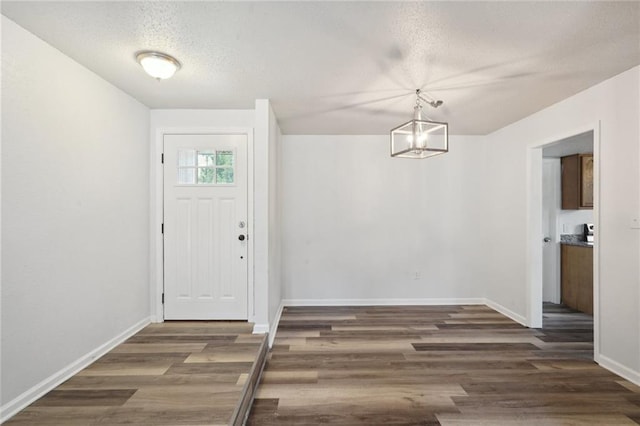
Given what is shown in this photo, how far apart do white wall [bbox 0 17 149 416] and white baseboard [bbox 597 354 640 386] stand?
4325mm

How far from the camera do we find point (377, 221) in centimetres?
414

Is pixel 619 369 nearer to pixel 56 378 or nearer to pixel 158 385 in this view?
pixel 158 385

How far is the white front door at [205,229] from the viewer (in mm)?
3148

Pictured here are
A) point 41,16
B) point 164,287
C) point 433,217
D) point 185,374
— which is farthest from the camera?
point 433,217

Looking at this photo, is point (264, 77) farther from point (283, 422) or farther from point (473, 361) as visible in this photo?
point (473, 361)

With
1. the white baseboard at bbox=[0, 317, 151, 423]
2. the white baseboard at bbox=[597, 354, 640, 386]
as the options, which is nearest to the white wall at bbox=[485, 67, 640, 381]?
the white baseboard at bbox=[597, 354, 640, 386]

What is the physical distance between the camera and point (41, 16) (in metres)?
1.66

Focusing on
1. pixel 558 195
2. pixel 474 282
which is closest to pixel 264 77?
pixel 474 282

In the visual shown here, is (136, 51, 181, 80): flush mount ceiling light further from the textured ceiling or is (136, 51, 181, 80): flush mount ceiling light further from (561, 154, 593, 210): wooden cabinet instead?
(561, 154, 593, 210): wooden cabinet

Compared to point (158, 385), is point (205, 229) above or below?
above

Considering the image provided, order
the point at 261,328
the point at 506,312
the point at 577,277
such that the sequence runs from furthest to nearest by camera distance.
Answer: the point at 577,277
the point at 506,312
the point at 261,328

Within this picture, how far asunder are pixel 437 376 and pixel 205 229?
267cm

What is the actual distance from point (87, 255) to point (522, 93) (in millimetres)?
4102

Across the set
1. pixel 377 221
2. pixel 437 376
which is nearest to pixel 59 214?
pixel 437 376
